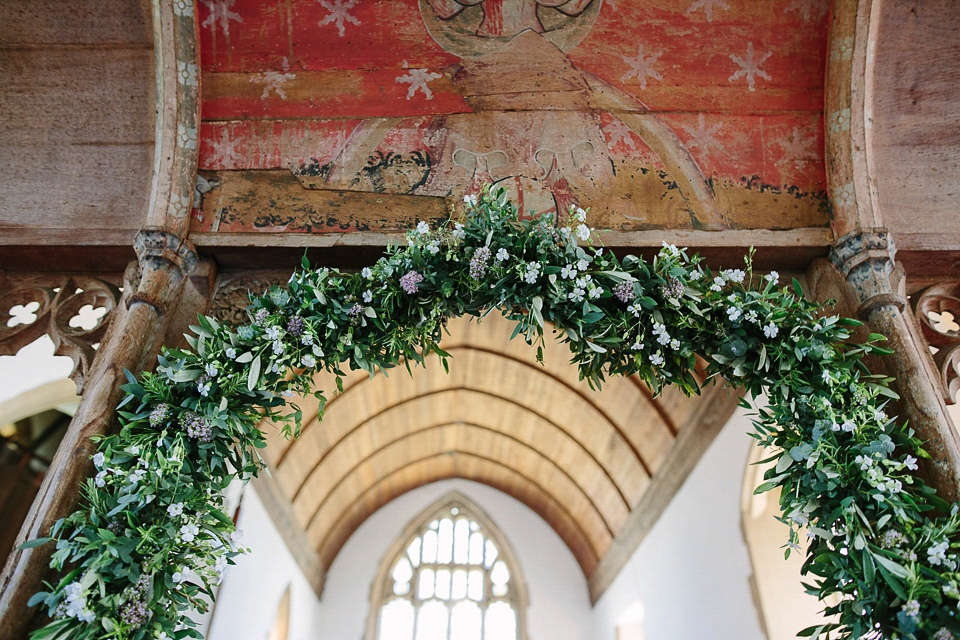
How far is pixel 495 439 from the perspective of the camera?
28.6 feet

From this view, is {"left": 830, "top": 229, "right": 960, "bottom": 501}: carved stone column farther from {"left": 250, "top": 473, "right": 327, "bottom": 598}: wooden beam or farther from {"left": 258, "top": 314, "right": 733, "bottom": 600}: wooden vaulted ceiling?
{"left": 250, "top": 473, "right": 327, "bottom": 598}: wooden beam

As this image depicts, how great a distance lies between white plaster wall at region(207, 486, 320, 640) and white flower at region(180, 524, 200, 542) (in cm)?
268

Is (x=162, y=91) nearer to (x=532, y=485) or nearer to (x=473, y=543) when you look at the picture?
(x=532, y=485)

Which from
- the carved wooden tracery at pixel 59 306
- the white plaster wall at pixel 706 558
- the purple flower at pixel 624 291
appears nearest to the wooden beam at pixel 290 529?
the carved wooden tracery at pixel 59 306

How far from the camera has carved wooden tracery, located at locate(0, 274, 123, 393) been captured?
307 cm

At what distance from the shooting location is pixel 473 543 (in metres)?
10.1

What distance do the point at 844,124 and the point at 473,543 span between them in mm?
8208

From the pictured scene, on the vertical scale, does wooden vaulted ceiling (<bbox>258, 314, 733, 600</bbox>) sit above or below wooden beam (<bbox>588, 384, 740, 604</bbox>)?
above

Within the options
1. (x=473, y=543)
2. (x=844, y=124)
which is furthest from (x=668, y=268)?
(x=473, y=543)

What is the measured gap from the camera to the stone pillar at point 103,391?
7.71 ft

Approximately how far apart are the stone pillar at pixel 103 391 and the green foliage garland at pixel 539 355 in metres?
0.09

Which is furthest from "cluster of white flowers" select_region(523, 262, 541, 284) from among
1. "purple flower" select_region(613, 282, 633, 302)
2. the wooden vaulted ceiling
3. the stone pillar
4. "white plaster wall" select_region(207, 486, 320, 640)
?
"white plaster wall" select_region(207, 486, 320, 640)

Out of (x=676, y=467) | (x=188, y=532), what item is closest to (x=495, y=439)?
(x=676, y=467)

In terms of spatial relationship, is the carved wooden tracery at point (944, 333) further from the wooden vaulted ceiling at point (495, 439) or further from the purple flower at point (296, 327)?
the purple flower at point (296, 327)
